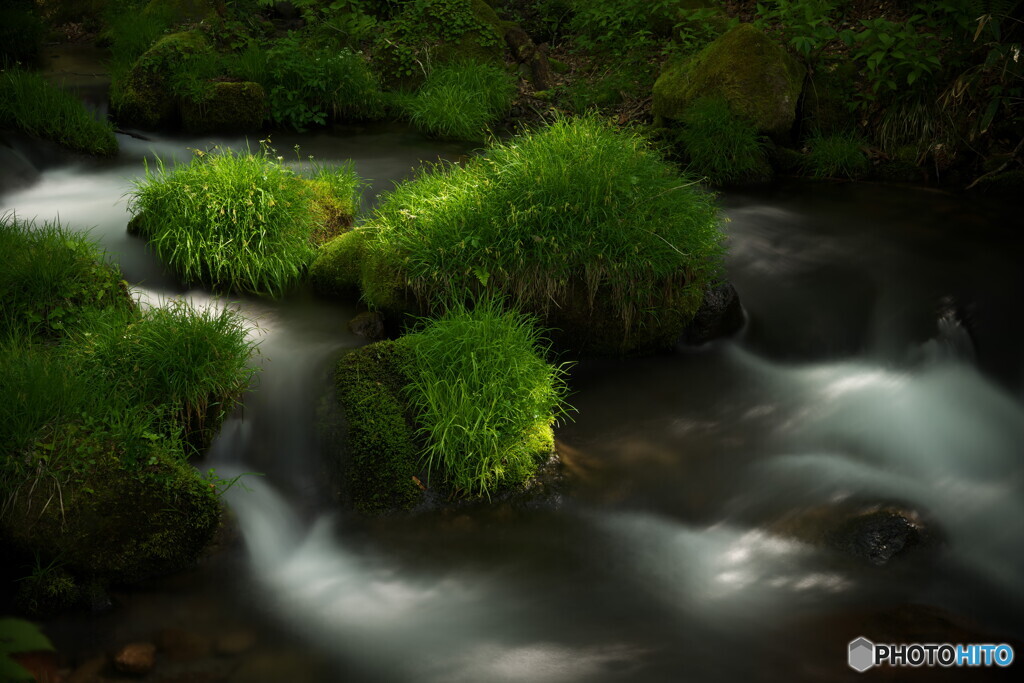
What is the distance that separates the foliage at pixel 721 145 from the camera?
763 cm

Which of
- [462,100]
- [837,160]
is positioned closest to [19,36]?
[462,100]

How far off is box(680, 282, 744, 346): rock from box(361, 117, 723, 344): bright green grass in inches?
5.0

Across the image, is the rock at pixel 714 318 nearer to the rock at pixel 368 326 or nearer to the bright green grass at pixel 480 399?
the bright green grass at pixel 480 399

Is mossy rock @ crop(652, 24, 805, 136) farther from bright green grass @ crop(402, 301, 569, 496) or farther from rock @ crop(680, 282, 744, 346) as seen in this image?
bright green grass @ crop(402, 301, 569, 496)

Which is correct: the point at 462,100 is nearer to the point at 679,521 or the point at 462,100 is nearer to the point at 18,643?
the point at 679,521

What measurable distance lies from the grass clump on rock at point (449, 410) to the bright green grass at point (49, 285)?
1.54 m

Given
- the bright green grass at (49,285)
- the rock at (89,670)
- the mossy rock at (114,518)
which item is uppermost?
the bright green grass at (49,285)

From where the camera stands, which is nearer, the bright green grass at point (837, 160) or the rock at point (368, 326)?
the rock at point (368, 326)

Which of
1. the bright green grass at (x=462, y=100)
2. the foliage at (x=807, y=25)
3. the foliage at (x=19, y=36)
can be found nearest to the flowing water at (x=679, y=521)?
the foliage at (x=807, y=25)

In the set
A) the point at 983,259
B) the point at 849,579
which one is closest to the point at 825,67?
the point at 983,259

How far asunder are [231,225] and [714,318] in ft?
10.8

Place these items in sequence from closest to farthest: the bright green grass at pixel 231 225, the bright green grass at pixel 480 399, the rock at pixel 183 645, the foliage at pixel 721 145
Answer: the rock at pixel 183 645 → the bright green grass at pixel 480 399 → the bright green grass at pixel 231 225 → the foliage at pixel 721 145

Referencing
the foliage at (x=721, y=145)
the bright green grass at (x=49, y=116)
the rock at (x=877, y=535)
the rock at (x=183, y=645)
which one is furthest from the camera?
the foliage at (x=721, y=145)

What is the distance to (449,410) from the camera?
4.25 m
